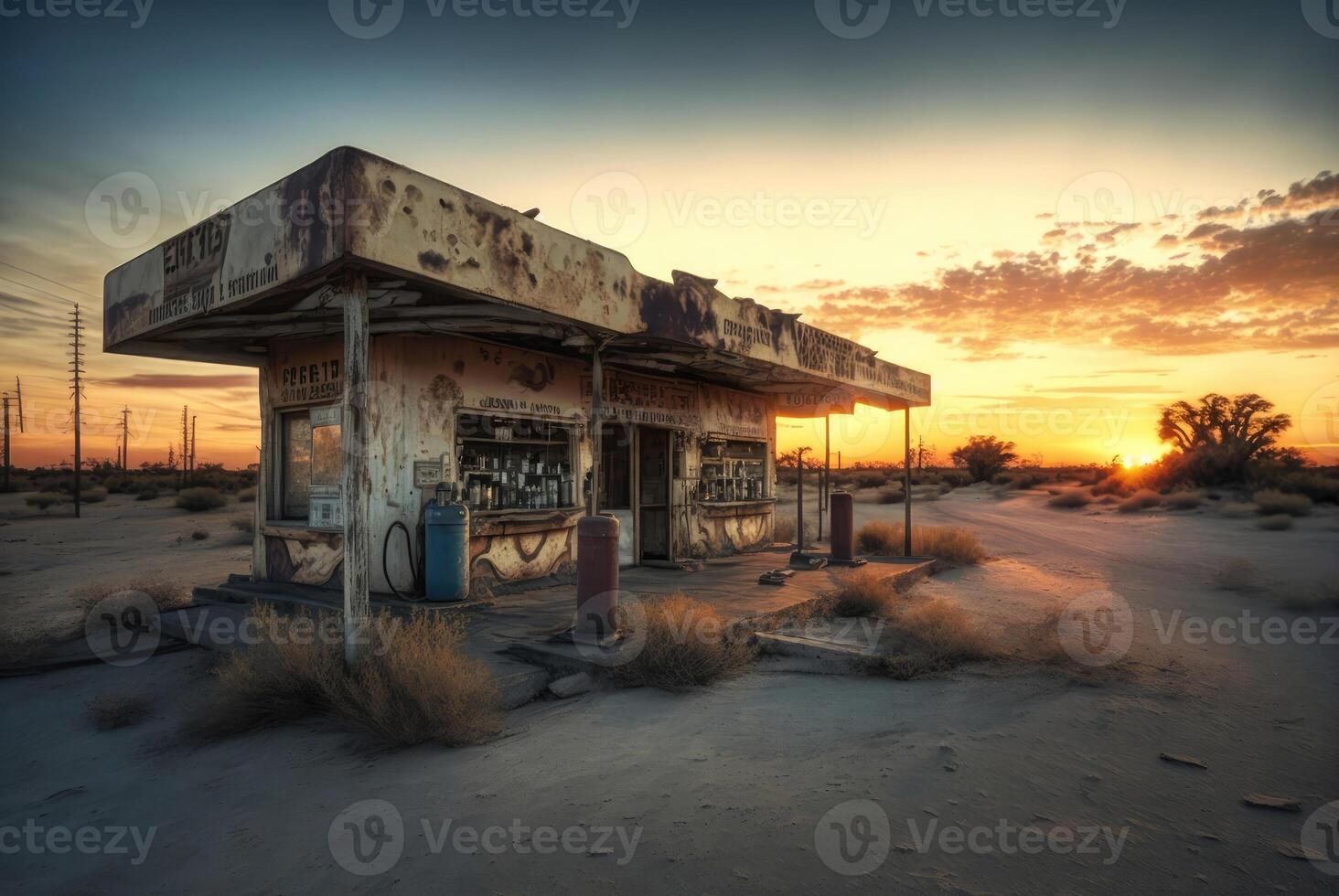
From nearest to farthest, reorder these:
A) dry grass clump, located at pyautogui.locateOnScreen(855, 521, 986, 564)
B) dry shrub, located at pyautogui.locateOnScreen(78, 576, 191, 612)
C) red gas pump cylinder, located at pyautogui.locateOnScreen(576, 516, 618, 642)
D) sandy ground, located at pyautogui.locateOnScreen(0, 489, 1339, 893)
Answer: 1. sandy ground, located at pyautogui.locateOnScreen(0, 489, 1339, 893)
2. red gas pump cylinder, located at pyautogui.locateOnScreen(576, 516, 618, 642)
3. dry shrub, located at pyautogui.locateOnScreen(78, 576, 191, 612)
4. dry grass clump, located at pyautogui.locateOnScreen(855, 521, 986, 564)

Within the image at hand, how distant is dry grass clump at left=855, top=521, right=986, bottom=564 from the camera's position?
47.9ft

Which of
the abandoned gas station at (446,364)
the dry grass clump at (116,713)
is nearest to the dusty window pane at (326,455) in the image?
the abandoned gas station at (446,364)

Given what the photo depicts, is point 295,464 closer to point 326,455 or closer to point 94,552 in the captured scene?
point 326,455

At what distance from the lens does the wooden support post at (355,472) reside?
560 centimetres

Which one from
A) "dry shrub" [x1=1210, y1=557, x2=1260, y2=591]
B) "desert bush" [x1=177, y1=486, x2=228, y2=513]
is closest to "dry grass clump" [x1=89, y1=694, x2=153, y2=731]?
"dry shrub" [x1=1210, y1=557, x2=1260, y2=591]

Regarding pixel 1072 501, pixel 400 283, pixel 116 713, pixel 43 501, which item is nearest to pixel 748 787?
pixel 400 283

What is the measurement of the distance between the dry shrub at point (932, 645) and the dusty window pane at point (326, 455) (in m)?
6.86

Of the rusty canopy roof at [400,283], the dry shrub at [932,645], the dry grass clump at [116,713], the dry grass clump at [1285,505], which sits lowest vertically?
the dry grass clump at [116,713]

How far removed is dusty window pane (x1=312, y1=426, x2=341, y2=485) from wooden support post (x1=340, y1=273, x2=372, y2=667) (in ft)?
11.4

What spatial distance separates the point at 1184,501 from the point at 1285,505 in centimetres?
415

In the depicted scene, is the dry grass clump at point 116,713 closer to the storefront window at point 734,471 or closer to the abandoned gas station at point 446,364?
the abandoned gas station at point 446,364

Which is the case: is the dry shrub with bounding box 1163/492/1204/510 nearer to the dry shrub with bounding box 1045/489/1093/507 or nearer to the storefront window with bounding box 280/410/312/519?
the dry shrub with bounding box 1045/489/1093/507

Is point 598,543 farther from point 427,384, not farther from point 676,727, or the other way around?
point 427,384

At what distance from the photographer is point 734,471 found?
14625 mm
